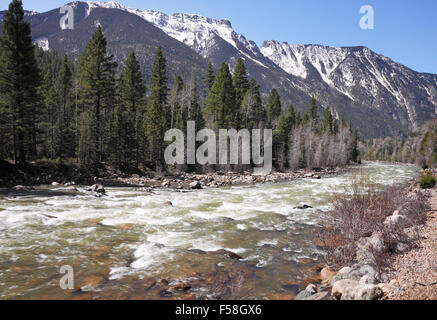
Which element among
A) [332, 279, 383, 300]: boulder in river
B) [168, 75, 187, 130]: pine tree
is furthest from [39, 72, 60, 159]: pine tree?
[332, 279, 383, 300]: boulder in river

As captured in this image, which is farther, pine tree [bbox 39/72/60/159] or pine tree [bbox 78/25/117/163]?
pine tree [bbox 78/25/117/163]

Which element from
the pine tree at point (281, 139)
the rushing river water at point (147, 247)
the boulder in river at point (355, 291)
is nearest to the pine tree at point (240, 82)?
the pine tree at point (281, 139)

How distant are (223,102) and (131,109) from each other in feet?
47.1

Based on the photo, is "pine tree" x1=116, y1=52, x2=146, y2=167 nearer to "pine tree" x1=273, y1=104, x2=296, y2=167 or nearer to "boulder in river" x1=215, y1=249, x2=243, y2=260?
"pine tree" x1=273, y1=104, x2=296, y2=167

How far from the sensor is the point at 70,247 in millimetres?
8734

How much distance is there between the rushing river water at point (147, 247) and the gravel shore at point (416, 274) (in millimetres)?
2290

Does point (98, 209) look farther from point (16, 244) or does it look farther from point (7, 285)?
point (7, 285)

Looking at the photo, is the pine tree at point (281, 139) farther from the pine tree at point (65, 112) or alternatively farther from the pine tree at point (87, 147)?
the pine tree at point (65, 112)

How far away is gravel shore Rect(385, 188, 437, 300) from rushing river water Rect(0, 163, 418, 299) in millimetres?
2290

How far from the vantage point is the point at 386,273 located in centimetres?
649

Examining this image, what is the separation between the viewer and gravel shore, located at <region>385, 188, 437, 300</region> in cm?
498

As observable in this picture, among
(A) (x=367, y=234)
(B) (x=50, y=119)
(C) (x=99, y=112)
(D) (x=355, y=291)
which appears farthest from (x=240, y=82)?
(D) (x=355, y=291)

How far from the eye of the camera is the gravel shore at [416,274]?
498 centimetres
